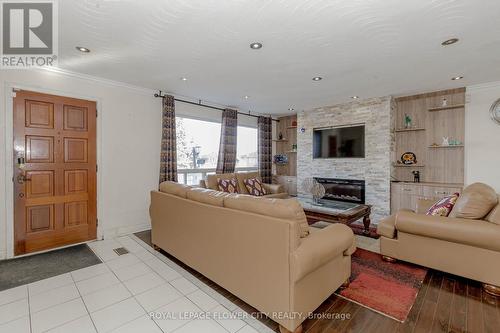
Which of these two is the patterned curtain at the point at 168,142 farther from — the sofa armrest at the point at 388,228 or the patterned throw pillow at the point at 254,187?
the sofa armrest at the point at 388,228

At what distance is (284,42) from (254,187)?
127 inches

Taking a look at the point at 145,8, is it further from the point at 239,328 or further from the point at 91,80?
the point at 239,328

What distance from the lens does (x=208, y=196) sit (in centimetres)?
244

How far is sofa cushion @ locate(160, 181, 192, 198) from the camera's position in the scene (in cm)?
282

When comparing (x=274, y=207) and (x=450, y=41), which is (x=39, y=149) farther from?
(x=450, y=41)

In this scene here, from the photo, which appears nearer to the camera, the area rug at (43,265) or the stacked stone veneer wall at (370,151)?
the area rug at (43,265)

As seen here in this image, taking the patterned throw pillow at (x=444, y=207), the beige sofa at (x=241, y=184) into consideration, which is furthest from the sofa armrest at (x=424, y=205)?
the beige sofa at (x=241, y=184)

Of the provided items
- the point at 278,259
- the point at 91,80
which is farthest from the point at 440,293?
the point at 91,80

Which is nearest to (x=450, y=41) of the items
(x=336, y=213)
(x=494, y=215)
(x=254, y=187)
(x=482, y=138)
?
(x=494, y=215)

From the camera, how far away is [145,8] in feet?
6.58

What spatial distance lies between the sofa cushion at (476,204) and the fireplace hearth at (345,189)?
2605 mm

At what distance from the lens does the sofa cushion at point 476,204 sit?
7.92 ft

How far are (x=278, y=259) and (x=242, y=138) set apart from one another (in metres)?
4.98

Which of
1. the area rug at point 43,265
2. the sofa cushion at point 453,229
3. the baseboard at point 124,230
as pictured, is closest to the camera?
the sofa cushion at point 453,229
